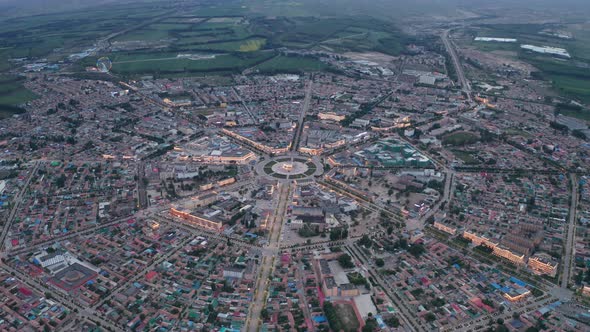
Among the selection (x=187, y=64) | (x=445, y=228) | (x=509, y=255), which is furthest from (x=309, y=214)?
(x=187, y=64)

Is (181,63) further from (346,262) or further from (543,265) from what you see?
(543,265)

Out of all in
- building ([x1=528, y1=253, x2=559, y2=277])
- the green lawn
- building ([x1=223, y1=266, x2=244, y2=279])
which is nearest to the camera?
Answer: building ([x1=223, y1=266, x2=244, y2=279])

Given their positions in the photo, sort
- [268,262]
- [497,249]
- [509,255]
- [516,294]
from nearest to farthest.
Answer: [516,294] < [268,262] < [509,255] < [497,249]

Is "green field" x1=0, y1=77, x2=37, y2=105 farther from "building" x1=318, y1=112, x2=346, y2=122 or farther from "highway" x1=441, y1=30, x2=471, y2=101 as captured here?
"highway" x1=441, y1=30, x2=471, y2=101

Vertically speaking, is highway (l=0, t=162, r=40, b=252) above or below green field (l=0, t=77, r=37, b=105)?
below

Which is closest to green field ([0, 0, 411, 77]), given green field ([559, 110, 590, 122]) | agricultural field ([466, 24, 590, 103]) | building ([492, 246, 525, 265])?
agricultural field ([466, 24, 590, 103])

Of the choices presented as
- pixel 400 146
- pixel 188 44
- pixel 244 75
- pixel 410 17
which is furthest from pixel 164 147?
pixel 410 17

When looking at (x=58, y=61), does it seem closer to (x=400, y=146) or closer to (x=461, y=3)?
(x=400, y=146)
